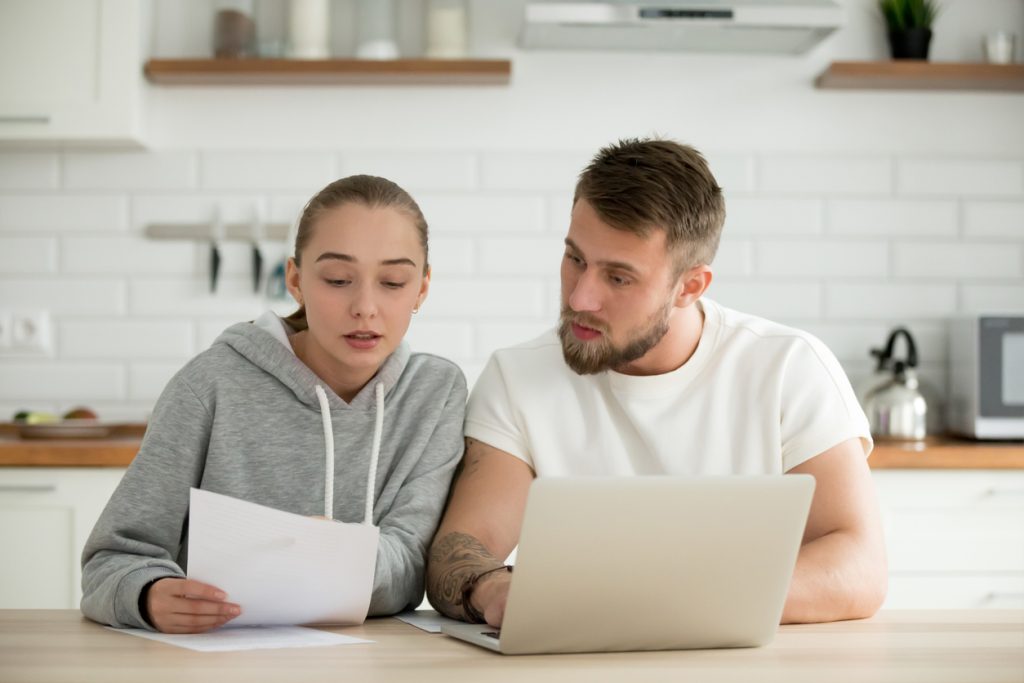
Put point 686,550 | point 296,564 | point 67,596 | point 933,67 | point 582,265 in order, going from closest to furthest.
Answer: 1. point 686,550
2. point 296,564
3. point 582,265
4. point 67,596
5. point 933,67

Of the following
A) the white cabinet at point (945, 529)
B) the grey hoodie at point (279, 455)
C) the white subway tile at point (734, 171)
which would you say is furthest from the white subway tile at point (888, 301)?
the grey hoodie at point (279, 455)

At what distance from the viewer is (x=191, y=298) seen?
310 centimetres

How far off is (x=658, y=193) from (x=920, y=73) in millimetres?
1648

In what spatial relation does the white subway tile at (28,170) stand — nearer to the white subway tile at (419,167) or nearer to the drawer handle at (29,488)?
the white subway tile at (419,167)

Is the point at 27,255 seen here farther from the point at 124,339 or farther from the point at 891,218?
A: the point at 891,218

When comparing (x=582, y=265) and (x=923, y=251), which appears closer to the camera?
(x=582, y=265)

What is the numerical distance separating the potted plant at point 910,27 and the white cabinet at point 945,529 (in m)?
1.16

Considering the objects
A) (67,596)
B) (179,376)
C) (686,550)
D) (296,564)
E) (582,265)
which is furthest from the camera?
(67,596)

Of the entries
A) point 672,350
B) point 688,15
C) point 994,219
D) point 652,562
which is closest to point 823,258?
point 994,219

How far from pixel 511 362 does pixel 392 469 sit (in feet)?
0.99

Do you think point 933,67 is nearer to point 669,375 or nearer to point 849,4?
point 849,4

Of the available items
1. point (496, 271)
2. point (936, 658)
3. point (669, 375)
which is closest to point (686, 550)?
point (936, 658)

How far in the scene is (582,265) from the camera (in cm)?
170

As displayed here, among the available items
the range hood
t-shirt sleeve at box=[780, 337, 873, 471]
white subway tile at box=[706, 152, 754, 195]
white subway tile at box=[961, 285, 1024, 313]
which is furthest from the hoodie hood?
white subway tile at box=[961, 285, 1024, 313]
